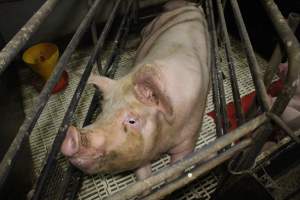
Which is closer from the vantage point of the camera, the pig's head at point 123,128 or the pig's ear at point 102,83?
the pig's head at point 123,128

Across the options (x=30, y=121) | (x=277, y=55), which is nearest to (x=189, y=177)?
(x=30, y=121)

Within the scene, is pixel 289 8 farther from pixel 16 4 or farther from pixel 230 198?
pixel 16 4

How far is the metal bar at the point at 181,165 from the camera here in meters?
0.84

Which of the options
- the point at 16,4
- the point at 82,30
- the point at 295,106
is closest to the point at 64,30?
the point at 16,4

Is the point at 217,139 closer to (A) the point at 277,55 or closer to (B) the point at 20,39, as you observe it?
(A) the point at 277,55

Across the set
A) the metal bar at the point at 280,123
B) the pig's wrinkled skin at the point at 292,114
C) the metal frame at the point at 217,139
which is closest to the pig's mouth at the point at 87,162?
the metal frame at the point at 217,139

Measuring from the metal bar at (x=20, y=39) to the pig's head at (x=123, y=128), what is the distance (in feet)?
1.32

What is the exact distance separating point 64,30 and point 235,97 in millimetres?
1946

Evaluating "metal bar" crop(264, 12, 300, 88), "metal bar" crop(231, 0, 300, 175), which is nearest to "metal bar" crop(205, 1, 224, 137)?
"metal bar" crop(264, 12, 300, 88)

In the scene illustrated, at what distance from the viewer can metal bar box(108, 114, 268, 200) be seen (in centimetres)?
84

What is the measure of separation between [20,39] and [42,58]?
173 centimetres

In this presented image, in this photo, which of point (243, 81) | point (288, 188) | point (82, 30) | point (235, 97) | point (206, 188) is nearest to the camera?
point (82, 30)

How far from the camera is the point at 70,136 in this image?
1185mm

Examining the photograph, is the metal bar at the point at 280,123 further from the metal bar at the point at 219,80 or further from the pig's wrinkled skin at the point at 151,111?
the metal bar at the point at 219,80
